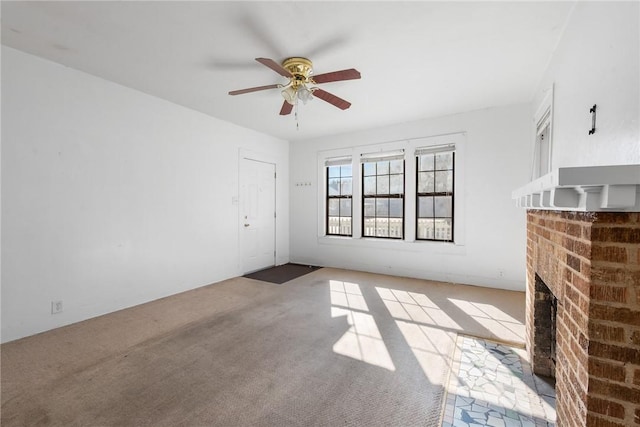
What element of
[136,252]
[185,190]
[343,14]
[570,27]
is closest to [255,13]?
[343,14]

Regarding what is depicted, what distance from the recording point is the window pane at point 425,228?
16.3 ft

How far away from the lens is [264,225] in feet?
18.8

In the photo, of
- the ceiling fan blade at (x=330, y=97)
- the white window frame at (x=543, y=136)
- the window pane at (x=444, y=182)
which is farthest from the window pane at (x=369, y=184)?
the ceiling fan blade at (x=330, y=97)

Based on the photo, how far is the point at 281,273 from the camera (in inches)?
209

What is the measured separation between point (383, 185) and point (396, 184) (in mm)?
252

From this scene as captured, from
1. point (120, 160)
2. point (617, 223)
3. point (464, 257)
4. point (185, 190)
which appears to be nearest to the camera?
point (617, 223)

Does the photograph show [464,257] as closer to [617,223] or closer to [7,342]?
[617,223]

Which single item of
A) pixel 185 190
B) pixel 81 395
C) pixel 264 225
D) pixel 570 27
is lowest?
pixel 81 395

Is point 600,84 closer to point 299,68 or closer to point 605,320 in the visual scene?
point 605,320

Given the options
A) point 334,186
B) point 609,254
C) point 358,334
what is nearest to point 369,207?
point 334,186

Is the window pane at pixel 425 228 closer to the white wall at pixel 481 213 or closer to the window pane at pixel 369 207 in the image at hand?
the white wall at pixel 481 213

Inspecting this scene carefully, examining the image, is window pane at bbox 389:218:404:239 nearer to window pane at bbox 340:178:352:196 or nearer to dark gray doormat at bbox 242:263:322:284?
window pane at bbox 340:178:352:196

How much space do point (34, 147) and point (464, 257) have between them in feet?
18.3

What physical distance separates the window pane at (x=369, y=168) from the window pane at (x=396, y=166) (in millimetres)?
333
